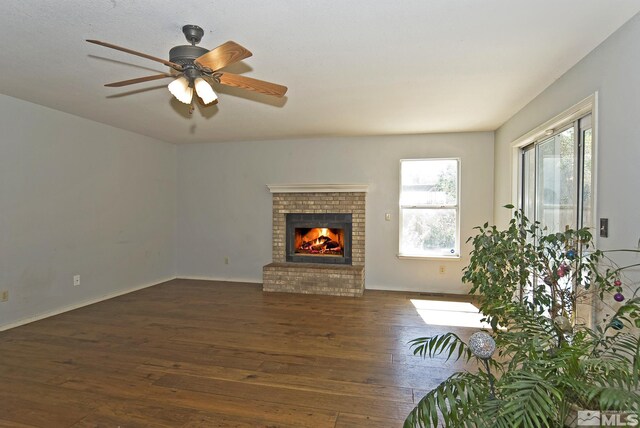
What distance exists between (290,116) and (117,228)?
10.1 feet

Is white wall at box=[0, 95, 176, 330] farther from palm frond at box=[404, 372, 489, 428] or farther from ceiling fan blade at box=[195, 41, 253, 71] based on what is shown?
palm frond at box=[404, 372, 489, 428]

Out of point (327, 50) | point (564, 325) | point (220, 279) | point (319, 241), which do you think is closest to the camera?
point (564, 325)

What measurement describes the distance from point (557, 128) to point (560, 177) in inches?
17.9

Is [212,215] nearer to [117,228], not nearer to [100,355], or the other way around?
[117,228]

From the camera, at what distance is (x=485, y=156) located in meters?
4.84

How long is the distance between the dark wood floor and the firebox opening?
50.6 inches

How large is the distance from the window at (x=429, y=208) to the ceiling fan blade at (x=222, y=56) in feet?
12.0

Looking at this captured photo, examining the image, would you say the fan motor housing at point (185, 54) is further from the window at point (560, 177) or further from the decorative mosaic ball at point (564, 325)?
the window at point (560, 177)

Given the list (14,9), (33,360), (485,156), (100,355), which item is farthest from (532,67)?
(33,360)

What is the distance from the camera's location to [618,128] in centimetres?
205

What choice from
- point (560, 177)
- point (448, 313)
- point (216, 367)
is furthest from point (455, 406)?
point (448, 313)

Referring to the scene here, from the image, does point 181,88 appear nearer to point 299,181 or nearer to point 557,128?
point 557,128

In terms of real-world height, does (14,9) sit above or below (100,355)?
above

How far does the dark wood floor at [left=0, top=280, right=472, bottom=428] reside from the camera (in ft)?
6.75
